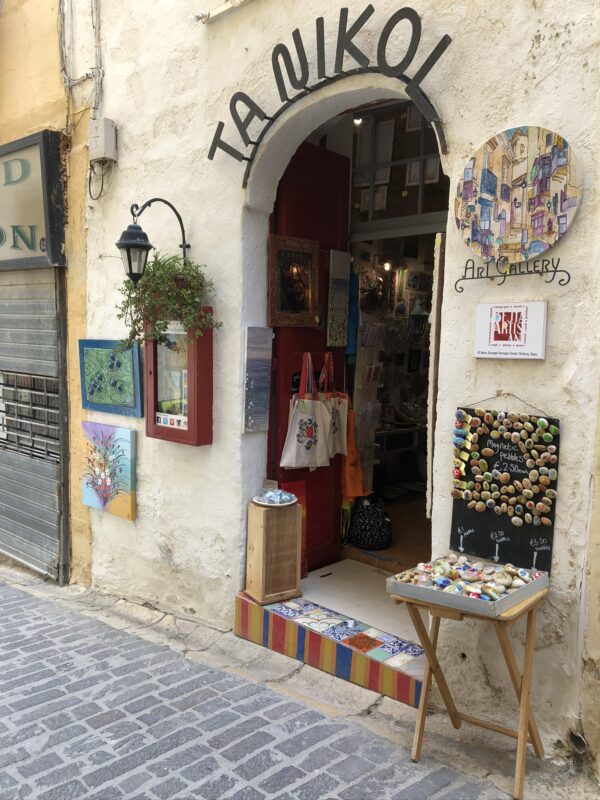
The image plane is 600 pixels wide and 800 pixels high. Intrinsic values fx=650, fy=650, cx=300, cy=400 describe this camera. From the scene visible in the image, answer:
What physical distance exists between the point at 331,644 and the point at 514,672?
137 cm

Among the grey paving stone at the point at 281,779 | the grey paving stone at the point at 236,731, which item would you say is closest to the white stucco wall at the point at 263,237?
the grey paving stone at the point at 281,779

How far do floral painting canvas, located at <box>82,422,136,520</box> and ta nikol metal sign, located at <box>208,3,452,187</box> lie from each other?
2.46 metres

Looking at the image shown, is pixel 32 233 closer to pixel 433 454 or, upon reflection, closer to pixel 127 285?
pixel 127 285

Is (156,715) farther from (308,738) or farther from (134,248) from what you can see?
(134,248)

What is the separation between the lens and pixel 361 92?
394 centimetres

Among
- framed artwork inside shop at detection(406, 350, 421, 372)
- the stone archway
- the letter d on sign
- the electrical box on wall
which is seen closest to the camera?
the stone archway

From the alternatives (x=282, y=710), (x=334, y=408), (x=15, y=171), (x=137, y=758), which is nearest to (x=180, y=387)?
(x=334, y=408)

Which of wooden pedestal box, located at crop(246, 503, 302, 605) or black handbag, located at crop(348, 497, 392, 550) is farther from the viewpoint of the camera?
black handbag, located at crop(348, 497, 392, 550)

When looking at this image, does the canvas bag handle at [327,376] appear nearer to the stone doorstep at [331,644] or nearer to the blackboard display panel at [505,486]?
the stone doorstep at [331,644]

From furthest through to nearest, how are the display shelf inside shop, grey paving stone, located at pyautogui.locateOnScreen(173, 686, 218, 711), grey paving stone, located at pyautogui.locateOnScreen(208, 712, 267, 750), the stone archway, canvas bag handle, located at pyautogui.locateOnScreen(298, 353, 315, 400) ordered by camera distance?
canvas bag handle, located at pyautogui.locateOnScreen(298, 353, 315, 400) < the stone archway < grey paving stone, located at pyautogui.locateOnScreen(173, 686, 218, 711) < grey paving stone, located at pyautogui.locateOnScreen(208, 712, 267, 750) < the display shelf inside shop

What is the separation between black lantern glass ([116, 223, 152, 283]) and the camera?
4266 millimetres

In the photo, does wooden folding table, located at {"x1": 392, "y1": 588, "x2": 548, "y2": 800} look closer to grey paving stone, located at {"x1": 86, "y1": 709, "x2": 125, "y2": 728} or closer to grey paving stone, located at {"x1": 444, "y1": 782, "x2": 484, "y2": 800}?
grey paving stone, located at {"x1": 444, "y1": 782, "x2": 484, "y2": 800}

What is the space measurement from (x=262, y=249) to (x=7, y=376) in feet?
12.0

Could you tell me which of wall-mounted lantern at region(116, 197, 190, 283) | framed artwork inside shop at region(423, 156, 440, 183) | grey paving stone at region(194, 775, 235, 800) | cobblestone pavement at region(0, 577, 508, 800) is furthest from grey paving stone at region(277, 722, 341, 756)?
framed artwork inside shop at region(423, 156, 440, 183)
